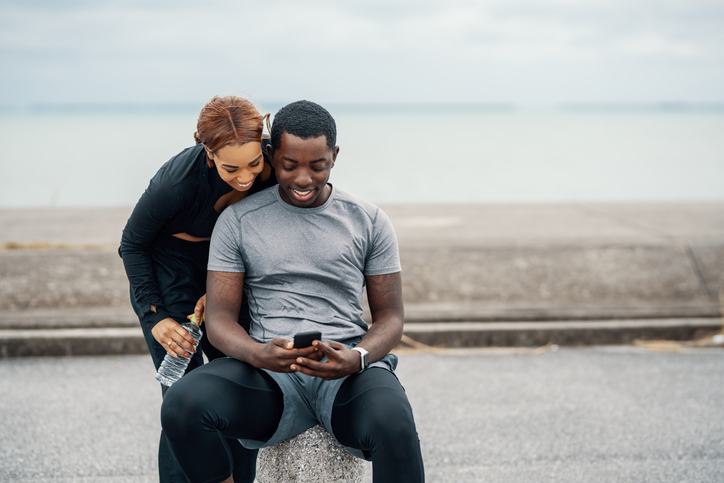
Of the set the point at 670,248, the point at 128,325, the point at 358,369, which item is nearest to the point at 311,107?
the point at 358,369

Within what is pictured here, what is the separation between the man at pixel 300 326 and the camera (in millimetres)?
1950

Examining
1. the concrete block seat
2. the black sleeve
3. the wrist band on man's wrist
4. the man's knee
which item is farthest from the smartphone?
the black sleeve

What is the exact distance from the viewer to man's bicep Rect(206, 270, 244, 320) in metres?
2.32

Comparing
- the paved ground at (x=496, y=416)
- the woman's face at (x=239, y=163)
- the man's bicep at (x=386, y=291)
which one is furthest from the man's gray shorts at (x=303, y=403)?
the paved ground at (x=496, y=416)

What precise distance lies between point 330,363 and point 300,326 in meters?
0.30

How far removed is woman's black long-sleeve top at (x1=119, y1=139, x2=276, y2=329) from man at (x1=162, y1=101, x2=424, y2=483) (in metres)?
0.11

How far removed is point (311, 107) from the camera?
7.51 ft

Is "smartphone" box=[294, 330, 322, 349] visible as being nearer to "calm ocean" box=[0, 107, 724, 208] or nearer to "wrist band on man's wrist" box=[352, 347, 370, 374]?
"wrist band on man's wrist" box=[352, 347, 370, 374]

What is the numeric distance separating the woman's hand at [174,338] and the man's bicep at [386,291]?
28.6 inches

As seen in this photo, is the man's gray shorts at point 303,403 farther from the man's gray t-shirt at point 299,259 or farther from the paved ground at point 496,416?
the paved ground at point 496,416

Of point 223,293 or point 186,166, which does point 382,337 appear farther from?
point 186,166

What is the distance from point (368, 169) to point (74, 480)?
2166cm

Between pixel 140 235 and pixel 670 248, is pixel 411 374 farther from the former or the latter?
pixel 670 248

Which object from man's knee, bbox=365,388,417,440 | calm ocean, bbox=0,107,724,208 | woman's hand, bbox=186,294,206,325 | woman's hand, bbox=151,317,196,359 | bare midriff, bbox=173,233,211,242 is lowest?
calm ocean, bbox=0,107,724,208
